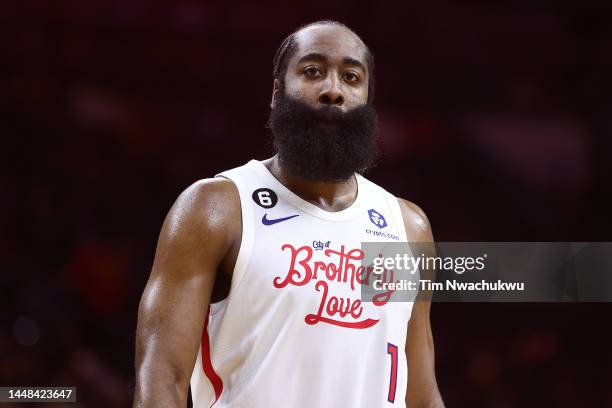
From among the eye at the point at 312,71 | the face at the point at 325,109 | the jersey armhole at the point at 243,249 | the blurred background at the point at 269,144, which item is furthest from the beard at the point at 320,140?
the blurred background at the point at 269,144

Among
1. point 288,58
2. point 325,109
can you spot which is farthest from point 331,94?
point 288,58

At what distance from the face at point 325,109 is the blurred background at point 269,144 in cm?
341

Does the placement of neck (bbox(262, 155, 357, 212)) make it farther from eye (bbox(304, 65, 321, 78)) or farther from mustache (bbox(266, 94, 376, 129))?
eye (bbox(304, 65, 321, 78))

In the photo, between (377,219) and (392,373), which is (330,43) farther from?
(392,373)

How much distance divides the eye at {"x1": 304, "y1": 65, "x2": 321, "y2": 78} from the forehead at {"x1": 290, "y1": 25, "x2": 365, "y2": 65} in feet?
0.18

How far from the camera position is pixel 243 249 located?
8.87 feet

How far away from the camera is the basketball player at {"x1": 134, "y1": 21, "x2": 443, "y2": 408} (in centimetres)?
260

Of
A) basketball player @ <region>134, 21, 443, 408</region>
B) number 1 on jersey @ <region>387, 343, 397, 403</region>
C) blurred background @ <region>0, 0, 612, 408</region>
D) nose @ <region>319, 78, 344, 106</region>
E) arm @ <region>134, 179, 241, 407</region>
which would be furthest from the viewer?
blurred background @ <region>0, 0, 612, 408</region>

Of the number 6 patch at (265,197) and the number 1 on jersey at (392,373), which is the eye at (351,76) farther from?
the number 1 on jersey at (392,373)

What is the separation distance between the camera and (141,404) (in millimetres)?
2432

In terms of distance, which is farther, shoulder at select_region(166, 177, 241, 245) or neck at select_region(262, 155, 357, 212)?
neck at select_region(262, 155, 357, 212)

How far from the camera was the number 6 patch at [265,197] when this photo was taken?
287 centimetres

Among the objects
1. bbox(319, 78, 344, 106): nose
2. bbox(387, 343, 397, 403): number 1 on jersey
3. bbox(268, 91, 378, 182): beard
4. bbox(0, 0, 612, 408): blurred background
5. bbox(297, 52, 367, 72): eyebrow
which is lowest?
bbox(387, 343, 397, 403): number 1 on jersey

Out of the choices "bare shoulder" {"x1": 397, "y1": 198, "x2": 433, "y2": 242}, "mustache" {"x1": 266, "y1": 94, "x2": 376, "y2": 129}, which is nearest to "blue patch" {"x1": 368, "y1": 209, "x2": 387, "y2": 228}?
"bare shoulder" {"x1": 397, "y1": 198, "x2": 433, "y2": 242}
